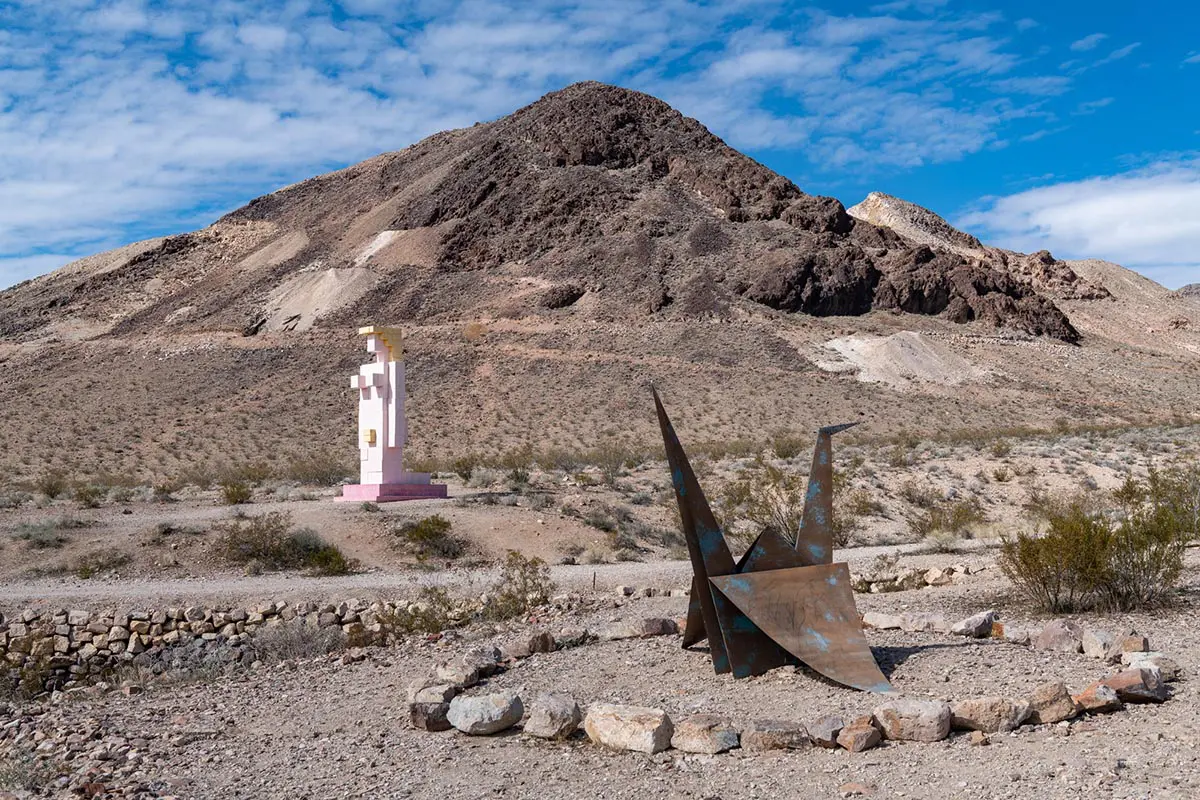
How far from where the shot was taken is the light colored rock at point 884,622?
10180mm

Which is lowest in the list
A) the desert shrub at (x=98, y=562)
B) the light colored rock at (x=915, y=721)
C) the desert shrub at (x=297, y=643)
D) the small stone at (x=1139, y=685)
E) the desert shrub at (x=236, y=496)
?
the desert shrub at (x=297, y=643)

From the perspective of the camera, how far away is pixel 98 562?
697 inches

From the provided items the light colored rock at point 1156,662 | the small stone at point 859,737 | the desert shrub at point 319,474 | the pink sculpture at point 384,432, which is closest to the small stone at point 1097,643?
the light colored rock at point 1156,662

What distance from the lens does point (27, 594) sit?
15422mm

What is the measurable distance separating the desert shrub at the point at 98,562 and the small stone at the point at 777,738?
13354 mm

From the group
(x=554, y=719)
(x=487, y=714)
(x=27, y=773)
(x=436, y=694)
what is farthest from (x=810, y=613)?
(x=27, y=773)

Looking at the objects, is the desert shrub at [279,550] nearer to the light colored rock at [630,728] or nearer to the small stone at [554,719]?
the small stone at [554,719]

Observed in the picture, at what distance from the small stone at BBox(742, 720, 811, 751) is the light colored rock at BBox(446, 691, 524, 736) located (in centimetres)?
165

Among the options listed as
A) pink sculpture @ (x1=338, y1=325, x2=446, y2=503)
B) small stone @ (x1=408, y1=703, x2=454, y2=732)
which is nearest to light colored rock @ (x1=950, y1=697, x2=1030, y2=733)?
small stone @ (x1=408, y1=703, x2=454, y2=732)

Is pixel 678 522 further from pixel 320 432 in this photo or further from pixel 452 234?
pixel 452 234

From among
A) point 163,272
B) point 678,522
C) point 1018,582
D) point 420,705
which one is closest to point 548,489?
point 678,522

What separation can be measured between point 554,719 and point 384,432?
1824cm

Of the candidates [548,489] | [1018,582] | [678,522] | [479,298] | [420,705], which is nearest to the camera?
[420,705]

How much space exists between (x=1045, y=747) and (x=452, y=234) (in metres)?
73.1
